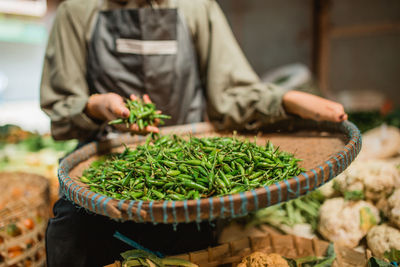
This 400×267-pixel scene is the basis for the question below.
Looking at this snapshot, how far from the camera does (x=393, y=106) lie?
21.5 ft

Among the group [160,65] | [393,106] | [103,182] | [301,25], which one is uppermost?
[301,25]

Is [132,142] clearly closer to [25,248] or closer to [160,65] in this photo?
[160,65]

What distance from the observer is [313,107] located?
1.95 meters

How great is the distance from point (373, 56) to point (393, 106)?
44.8 inches

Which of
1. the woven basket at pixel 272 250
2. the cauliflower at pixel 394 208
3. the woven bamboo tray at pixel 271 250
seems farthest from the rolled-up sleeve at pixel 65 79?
the cauliflower at pixel 394 208

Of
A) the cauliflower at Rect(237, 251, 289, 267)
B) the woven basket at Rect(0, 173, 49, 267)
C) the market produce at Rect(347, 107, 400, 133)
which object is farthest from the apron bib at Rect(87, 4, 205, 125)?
the market produce at Rect(347, 107, 400, 133)

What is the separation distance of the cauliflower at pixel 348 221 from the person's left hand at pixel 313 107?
0.74 metres

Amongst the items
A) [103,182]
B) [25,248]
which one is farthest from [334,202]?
[25,248]

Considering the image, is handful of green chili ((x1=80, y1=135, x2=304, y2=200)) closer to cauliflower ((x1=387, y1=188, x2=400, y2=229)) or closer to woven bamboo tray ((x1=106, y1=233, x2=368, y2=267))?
woven bamboo tray ((x1=106, y1=233, x2=368, y2=267))

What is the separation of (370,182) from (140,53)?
1.98 meters

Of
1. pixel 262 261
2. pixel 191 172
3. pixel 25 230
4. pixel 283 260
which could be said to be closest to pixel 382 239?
pixel 283 260

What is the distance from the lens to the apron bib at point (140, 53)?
234cm

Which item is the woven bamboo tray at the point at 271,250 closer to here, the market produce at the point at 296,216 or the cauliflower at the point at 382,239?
the cauliflower at the point at 382,239

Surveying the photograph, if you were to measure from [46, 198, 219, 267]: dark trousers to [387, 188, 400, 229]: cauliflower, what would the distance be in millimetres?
1260
